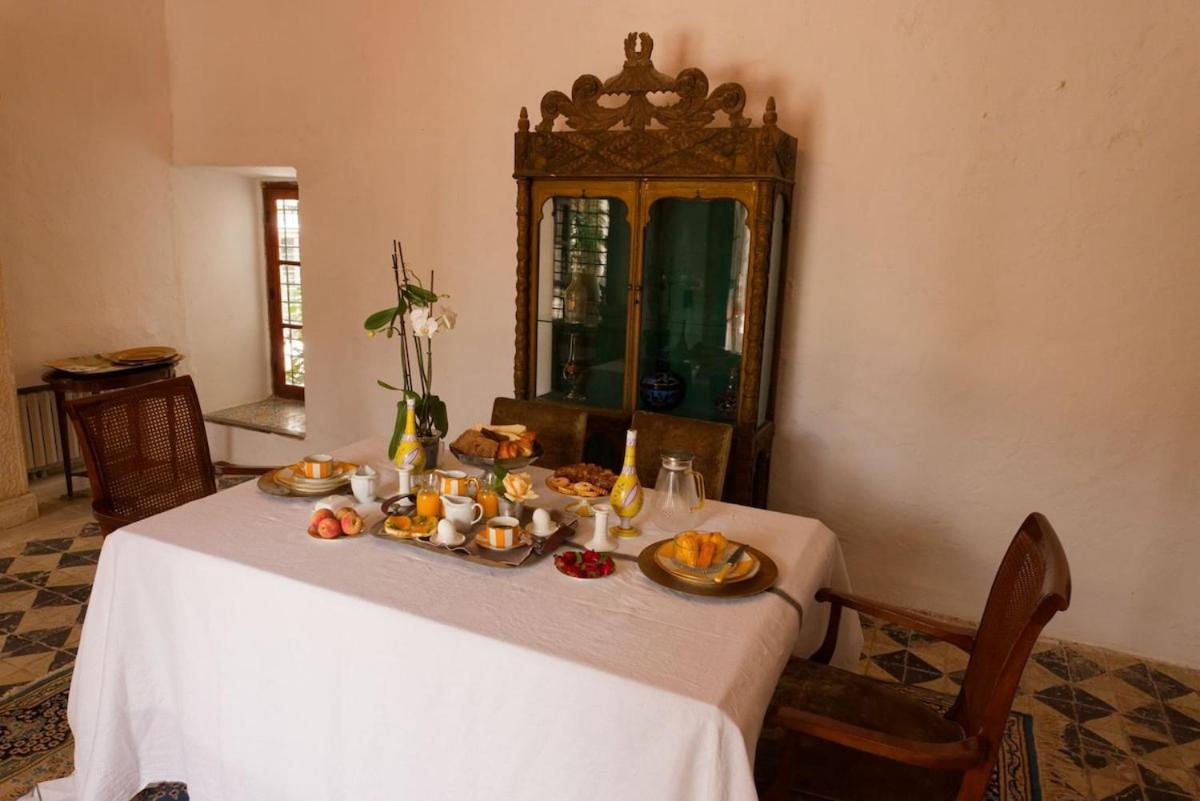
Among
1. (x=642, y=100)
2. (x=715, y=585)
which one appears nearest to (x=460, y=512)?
(x=715, y=585)

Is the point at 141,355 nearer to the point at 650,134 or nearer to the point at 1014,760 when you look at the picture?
the point at 650,134

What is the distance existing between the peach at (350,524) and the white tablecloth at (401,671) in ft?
0.09

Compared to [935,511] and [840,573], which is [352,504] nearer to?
[840,573]

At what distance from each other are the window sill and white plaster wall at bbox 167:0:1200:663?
5.65 feet

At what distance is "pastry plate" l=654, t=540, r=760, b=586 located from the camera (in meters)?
1.73

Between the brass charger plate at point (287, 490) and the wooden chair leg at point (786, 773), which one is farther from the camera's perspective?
the brass charger plate at point (287, 490)

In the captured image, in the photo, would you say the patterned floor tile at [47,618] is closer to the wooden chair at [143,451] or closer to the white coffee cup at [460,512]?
the wooden chair at [143,451]

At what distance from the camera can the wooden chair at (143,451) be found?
7.65ft

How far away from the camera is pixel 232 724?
1732 mm

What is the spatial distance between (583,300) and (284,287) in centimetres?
269

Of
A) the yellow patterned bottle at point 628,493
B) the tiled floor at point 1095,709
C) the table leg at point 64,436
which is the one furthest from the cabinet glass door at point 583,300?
the table leg at point 64,436

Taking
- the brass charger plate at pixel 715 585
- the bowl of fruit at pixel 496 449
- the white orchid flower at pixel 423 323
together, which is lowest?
the brass charger plate at pixel 715 585

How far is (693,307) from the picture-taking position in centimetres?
318

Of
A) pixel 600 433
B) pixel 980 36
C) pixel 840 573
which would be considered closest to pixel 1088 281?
pixel 980 36
